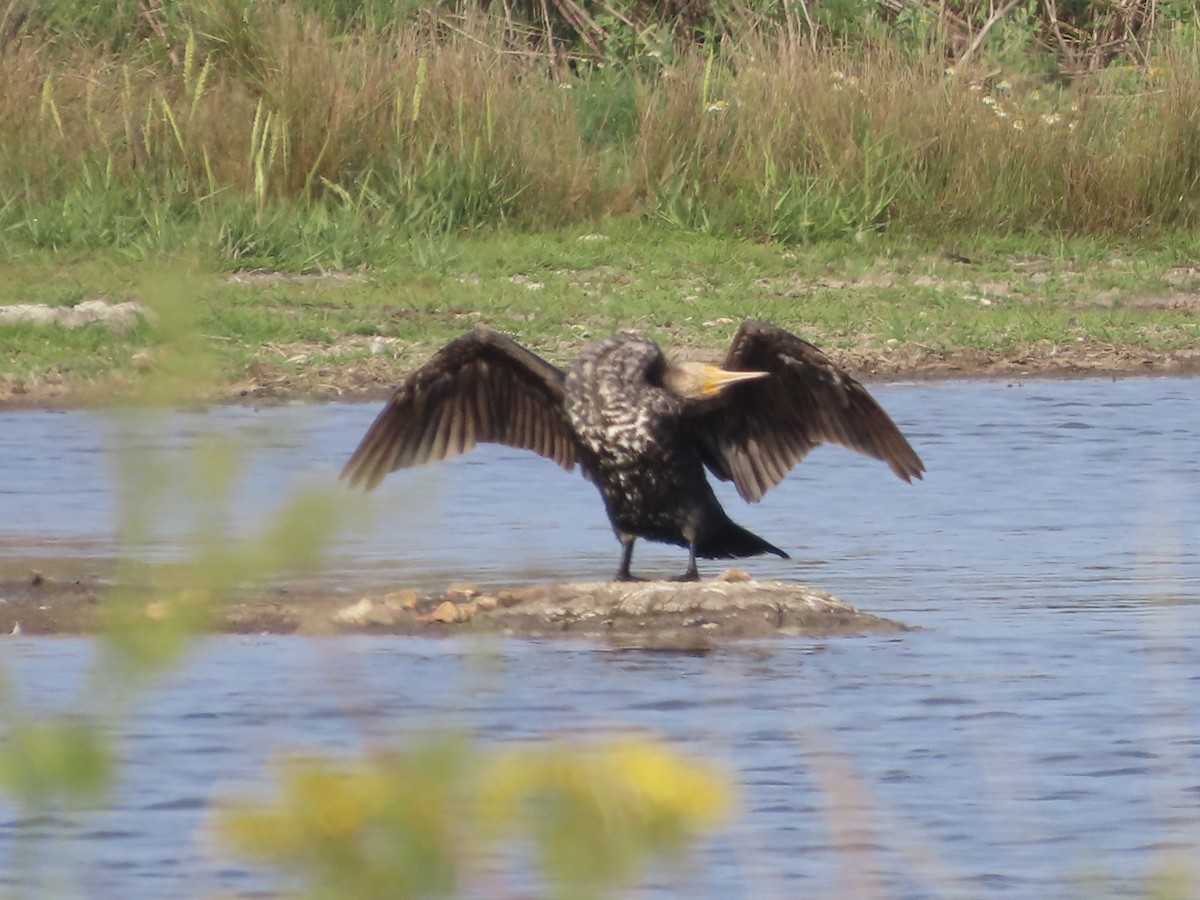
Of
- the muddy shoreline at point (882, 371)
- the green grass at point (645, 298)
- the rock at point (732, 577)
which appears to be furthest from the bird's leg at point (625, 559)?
the green grass at point (645, 298)

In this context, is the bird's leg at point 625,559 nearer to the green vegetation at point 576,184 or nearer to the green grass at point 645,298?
the green grass at point 645,298

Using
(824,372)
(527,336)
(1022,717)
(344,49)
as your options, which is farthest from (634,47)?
(1022,717)

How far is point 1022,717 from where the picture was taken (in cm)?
608

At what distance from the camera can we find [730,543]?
7109 millimetres

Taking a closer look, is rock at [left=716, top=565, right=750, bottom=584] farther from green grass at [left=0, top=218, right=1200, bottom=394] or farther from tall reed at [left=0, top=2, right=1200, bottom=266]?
tall reed at [left=0, top=2, right=1200, bottom=266]

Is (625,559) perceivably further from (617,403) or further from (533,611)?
(617,403)

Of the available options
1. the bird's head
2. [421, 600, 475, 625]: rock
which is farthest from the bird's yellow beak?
[421, 600, 475, 625]: rock

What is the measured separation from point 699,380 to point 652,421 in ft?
0.73

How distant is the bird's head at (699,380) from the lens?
6727mm

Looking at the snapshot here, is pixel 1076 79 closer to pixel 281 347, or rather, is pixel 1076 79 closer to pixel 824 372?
pixel 281 347

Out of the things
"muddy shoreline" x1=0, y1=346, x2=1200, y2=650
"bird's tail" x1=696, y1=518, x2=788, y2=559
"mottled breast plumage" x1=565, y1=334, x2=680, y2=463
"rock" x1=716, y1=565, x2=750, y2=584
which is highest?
"mottled breast plumage" x1=565, y1=334, x2=680, y2=463

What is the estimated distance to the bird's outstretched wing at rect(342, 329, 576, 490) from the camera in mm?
7207

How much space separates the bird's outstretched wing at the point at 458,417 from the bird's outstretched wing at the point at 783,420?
0.47 m

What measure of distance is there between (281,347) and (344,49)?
9.50ft
